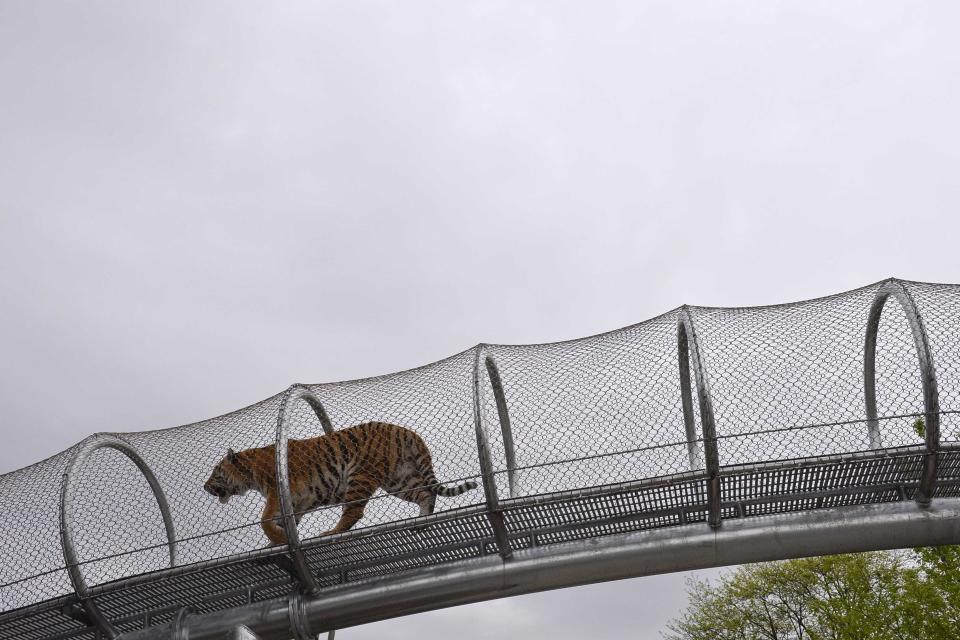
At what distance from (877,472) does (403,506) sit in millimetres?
4673

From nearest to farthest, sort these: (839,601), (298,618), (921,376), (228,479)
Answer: (921,376)
(298,618)
(228,479)
(839,601)

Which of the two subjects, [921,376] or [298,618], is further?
[298,618]

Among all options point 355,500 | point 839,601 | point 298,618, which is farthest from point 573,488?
point 839,601

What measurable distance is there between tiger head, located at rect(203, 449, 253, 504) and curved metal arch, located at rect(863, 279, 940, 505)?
6997 millimetres

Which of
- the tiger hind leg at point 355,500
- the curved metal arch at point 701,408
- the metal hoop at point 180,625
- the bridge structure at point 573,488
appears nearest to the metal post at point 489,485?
the bridge structure at point 573,488

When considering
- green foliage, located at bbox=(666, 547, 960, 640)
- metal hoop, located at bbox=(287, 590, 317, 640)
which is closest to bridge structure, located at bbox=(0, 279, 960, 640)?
metal hoop, located at bbox=(287, 590, 317, 640)

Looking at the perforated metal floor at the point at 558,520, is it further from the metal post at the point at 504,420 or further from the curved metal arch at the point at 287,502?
the metal post at the point at 504,420

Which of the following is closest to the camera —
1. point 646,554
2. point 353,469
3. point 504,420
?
point 646,554

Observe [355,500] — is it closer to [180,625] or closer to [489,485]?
[489,485]

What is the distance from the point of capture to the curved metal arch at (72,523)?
930 cm

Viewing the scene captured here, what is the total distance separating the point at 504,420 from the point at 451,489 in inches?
35.8

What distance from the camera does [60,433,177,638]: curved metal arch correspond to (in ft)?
30.5

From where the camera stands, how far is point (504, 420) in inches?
360

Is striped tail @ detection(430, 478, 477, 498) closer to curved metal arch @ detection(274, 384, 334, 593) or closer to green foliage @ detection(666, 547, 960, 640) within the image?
curved metal arch @ detection(274, 384, 334, 593)
